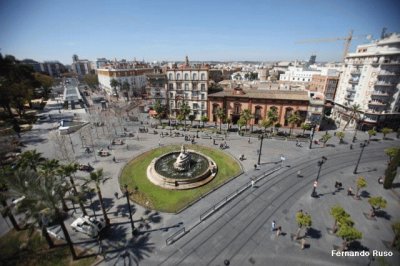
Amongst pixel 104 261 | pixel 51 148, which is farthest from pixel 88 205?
pixel 51 148

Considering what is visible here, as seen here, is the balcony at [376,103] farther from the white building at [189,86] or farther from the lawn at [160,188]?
the white building at [189,86]

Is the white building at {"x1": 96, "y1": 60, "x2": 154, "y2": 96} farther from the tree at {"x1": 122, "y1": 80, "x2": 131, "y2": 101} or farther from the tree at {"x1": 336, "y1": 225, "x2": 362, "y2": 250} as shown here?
the tree at {"x1": 336, "y1": 225, "x2": 362, "y2": 250}

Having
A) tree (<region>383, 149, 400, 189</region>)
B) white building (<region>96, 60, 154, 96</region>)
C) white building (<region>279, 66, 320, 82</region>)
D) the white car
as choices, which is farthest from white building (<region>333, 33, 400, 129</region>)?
white building (<region>96, 60, 154, 96</region>)

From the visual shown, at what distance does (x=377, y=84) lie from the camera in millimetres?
59719

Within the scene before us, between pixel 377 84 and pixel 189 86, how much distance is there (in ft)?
196

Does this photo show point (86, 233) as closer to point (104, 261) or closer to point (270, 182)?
point (104, 261)

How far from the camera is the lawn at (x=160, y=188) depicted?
104 ft

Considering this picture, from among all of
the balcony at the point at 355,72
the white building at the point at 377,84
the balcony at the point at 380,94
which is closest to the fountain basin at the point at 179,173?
the white building at the point at 377,84

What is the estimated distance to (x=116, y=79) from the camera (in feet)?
400

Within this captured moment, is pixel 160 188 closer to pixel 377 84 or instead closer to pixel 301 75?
pixel 377 84

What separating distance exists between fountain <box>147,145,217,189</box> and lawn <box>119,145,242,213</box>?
1073mm

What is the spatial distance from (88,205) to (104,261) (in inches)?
470

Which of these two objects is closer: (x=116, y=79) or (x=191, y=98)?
(x=191, y=98)

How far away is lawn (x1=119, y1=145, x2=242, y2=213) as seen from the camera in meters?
31.8
